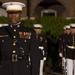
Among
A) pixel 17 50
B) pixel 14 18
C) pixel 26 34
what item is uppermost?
pixel 14 18

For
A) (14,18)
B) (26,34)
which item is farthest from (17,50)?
(14,18)

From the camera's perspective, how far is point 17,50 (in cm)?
532

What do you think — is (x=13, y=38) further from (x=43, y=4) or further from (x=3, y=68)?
(x=43, y=4)

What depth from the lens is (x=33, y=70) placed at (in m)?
5.29

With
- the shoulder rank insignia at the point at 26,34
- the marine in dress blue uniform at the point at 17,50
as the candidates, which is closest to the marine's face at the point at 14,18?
the marine in dress blue uniform at the point at 17,50

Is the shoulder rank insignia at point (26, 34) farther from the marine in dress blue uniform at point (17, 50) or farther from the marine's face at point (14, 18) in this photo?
the marine's face at point (14, 18)

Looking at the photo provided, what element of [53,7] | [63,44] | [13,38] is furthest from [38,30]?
[53,7]

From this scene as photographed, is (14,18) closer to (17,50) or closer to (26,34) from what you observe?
(26,34)

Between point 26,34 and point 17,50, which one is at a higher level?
point 26,34

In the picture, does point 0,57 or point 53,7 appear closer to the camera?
point 0,57

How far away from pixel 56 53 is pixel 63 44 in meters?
2.99

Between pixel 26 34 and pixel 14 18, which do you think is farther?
pixel 26 34

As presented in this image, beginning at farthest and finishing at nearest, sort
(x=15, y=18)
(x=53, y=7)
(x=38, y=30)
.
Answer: (x=53, y=7)
(x=38, y=30)
(x=15, y=18)

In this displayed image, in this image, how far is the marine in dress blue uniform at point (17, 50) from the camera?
5258mm
